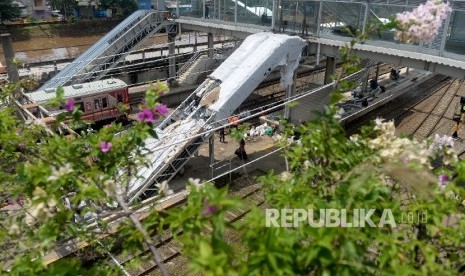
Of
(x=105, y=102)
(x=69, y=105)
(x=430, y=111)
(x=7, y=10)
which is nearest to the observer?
(x=69, y=105)

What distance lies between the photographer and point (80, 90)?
20484 mm

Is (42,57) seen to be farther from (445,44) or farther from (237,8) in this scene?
(445,44)

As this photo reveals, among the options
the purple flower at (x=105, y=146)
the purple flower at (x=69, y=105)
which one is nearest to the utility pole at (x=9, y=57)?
the purple flower at (x=69, y=105)

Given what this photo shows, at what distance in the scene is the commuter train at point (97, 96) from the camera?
20.1 meters

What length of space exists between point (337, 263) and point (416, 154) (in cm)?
167

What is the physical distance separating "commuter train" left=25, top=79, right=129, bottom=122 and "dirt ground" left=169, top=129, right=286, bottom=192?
598cm

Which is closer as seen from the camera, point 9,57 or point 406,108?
point 9,57

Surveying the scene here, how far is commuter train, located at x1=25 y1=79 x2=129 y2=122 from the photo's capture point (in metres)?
20.1

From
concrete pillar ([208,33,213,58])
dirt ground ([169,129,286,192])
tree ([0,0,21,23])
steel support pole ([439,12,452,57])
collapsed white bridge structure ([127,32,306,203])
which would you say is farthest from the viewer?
tree ([0,0,21,23])

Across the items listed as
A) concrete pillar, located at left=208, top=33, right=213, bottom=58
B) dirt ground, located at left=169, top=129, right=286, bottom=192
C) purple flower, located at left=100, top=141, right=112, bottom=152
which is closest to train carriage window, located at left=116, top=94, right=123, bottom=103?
dirt ground, located at left=169, top=129, right=286, bottom=192

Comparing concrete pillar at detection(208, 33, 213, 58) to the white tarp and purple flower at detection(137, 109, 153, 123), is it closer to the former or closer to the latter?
the white tarp

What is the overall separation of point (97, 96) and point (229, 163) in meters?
8.89

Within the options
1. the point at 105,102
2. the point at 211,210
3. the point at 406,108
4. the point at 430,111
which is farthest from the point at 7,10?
the point at 211,210

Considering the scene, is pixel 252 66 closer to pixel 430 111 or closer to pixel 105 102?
pixel 105 102
